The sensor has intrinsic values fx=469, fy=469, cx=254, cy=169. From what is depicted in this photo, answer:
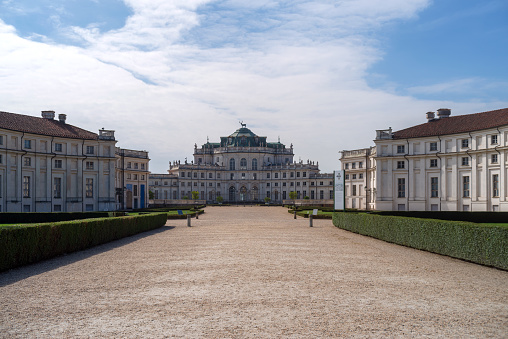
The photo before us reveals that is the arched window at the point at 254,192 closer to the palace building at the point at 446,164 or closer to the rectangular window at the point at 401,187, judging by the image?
the palace building at the point at 446,164

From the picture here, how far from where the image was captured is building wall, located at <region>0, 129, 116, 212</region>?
43.0m

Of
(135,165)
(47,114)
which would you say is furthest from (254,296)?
(135,165)

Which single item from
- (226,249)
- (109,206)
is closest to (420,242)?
(226,249)

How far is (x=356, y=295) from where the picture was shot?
1055cm

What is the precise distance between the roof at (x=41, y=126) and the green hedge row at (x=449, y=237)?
3552 cm

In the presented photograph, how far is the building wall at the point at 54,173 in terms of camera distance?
43.0 metres

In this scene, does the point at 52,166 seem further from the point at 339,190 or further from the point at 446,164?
the point at 446,164

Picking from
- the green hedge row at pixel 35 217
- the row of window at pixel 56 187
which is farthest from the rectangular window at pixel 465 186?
the row of window at pixel 56 187

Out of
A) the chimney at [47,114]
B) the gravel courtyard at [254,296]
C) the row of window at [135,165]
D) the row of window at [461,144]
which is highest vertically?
the chimney at [47,114]

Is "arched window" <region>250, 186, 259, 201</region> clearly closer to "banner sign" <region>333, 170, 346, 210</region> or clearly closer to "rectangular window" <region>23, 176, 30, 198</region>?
"rectangular window" <region>23, 176, 30, 198</region>

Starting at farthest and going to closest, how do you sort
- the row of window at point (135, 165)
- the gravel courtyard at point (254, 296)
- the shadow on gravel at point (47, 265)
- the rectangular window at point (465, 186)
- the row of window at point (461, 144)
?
the row of window at point (135, 165) → the rectangular window at point (465, 186) → the row of window at point (461, 144) → the shadow on gravel at point (47, 265) → the gravel courtyard at point (254, 296)

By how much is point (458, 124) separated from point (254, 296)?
45.6m

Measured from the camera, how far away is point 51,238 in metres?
16.7

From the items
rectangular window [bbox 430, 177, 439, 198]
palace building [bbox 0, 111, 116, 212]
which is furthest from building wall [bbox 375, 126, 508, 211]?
palace building [bbox 0, 111, 116, 212]
